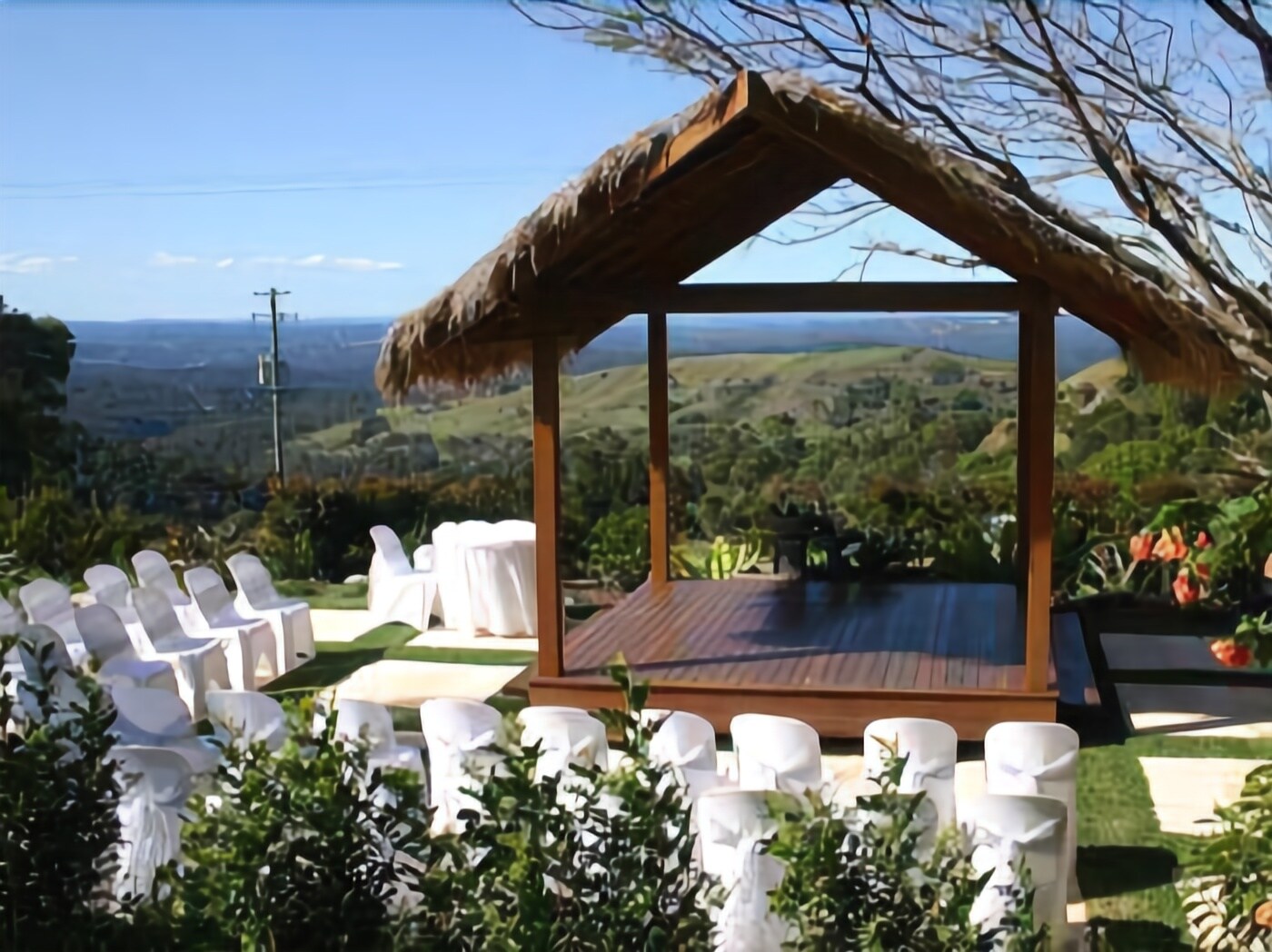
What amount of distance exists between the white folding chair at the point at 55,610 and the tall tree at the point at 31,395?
108 cm

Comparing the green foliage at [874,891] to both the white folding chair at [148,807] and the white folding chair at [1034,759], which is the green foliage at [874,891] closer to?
the white folding chair at [1034,759]

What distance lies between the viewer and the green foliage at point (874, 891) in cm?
304

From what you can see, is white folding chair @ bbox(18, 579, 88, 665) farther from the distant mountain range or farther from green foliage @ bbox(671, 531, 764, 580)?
green foliage @ bbox(671, 531, 764, 580)

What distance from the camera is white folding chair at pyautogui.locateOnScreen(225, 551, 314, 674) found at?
766 centimetres

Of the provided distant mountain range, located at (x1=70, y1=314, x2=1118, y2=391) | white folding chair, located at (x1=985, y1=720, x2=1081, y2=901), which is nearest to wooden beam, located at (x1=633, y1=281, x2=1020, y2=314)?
distant mountain range, located at (x1=70, y1=314, x2=1118, y2=391)

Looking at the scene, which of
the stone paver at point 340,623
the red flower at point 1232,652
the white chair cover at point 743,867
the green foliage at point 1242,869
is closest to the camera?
the green foliage at point 1242,869

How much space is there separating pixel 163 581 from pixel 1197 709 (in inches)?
214

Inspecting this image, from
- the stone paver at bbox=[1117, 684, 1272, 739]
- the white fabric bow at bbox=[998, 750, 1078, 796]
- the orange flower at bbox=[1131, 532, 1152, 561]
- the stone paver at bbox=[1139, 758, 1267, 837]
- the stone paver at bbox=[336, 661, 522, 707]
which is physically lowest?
the stone paver at bbox=[336, 661, 522, 707]

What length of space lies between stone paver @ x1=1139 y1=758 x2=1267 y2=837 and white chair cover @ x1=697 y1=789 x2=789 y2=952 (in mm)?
2153

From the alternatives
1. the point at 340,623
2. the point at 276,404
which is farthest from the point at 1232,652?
the point at 276,404

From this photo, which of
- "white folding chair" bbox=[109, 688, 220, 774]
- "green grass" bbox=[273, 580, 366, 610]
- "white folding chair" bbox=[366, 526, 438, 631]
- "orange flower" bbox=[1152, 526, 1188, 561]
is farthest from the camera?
"green grass" bbox=[273, 580, 366, 610]

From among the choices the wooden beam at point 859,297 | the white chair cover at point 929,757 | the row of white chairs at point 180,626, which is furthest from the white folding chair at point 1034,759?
the row of white chairs at point 180,626

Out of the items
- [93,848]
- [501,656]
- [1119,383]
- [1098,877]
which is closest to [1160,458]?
[1119,383]

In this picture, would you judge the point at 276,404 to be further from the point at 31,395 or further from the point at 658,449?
the point at 658,449
